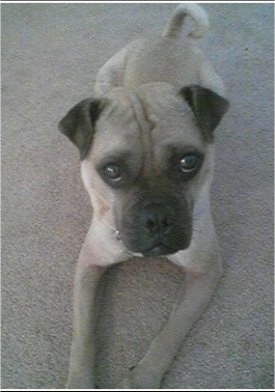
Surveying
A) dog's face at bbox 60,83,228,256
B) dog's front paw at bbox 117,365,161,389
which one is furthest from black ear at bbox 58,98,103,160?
dog's front paw at bbox 117,365,161,389

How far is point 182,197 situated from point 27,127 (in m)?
1.17

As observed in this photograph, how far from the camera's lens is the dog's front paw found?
1.46m

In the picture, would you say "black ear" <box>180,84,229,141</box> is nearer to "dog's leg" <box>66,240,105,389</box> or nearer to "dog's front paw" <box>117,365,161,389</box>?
"dog's leg" <box>66,240,105,389</box>

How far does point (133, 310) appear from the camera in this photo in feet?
5.48

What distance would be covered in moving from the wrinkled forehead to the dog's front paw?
A: 26.1 inches

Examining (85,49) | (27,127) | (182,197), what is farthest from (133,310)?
(85,49)

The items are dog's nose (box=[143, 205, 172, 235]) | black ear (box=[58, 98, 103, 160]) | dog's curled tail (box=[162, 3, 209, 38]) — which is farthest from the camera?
dog's curled tail (box=[162, 3, 209, 38])

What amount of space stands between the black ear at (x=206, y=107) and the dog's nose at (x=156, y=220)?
28 centimetres

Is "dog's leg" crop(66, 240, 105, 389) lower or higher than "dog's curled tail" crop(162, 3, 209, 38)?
lower

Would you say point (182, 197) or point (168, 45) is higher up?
point (168, 45)

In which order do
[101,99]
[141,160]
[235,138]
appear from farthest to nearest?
[235,138] < [101,99] < [141,160]

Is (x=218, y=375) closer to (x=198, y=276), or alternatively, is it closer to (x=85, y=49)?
(x=198, y=276)

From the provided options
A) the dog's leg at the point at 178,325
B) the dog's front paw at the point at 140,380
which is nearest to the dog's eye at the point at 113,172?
the dog's leg at the point at 178,325

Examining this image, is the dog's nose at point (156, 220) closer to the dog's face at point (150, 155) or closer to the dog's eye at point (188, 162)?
the dog's face at point (150, 155)
